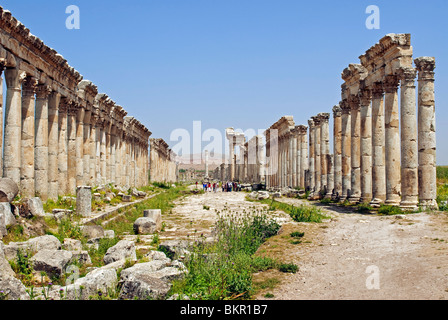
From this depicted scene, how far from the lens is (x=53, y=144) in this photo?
902 inches

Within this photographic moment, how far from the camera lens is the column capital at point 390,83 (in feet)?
69.4

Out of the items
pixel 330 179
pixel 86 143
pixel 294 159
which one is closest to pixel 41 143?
pixel 86 143

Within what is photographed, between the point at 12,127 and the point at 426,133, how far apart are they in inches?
669

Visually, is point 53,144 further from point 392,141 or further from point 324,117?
point 324,117

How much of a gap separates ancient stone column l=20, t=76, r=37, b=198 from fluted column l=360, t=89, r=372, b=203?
640 inches

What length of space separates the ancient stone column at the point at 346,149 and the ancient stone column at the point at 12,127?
708 inches

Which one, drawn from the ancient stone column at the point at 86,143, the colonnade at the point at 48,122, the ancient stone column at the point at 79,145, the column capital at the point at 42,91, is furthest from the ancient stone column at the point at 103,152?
the column capital at the point at 42,91

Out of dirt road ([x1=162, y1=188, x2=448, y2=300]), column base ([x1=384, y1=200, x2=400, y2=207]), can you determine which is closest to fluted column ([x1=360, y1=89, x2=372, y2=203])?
column base ([x1=384, y1=200, x2=400, y2=207])

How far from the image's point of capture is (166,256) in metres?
10.9

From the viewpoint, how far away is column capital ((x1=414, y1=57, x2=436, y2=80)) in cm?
1959

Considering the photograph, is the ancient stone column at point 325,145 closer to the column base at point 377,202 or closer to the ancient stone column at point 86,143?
the column base at point 377,202

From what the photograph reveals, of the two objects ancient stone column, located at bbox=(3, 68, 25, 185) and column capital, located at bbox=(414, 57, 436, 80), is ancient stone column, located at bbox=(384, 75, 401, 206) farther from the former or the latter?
ancient stone column, located at bbox=(3, 68, 25, 185)
